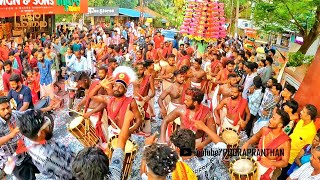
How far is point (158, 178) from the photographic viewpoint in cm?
259

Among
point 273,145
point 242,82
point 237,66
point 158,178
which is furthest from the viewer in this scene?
point 237,66

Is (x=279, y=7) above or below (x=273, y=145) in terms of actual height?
above

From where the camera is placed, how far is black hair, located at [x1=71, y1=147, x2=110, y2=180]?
2.49m

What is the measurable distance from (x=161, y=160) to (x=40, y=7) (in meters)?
13.8

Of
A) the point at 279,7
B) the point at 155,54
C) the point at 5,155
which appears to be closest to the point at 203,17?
the point at 155,54

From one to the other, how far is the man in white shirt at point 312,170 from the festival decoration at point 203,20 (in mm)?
8360

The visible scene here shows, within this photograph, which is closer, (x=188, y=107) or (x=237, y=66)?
(x=188, y=107)

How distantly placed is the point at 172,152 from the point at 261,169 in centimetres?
179

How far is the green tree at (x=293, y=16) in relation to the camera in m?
8.65

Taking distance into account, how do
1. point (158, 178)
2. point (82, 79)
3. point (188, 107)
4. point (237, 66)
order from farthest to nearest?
point (237, 66)
point (82, 79)
point (188, 107)
point (158, 178)

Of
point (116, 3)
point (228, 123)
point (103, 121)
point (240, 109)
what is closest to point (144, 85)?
point (103, 121)

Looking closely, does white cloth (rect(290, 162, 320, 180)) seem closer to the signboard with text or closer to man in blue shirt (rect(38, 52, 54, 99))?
man in blue shirt (rect(38, 52, 54, 99))

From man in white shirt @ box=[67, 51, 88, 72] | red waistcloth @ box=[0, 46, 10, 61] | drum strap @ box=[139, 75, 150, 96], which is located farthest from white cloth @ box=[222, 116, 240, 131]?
red waistcloth @ box=[0, 46, 10, 61]

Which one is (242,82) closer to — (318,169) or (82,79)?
(82,79)
